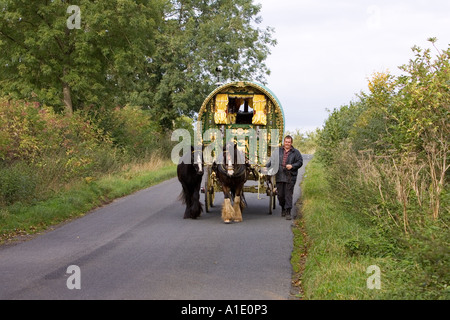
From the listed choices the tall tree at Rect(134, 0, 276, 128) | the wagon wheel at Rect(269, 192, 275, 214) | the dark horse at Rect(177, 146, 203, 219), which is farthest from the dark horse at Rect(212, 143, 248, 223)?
the tall tree at Rect(134, 0, 276, 128)

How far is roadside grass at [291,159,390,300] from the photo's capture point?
6766 mm

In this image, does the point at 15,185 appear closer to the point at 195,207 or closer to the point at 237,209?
the point at 195,207

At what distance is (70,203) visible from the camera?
15.1 m

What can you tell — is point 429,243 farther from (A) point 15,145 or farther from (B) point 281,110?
(A) point 15,145

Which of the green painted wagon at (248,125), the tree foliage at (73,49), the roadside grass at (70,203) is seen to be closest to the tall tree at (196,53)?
the tree foliage at (73,49)

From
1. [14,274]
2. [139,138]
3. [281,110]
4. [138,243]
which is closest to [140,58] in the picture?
[139,138]

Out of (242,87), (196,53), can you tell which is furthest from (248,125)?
(196,53)

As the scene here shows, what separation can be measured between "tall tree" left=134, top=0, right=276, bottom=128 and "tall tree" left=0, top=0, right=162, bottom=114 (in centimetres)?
1014

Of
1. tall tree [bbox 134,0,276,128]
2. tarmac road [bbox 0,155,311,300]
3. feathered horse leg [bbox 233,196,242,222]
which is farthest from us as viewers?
tall tree [bbox 134,0,276,128]

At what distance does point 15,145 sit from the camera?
1683 cm

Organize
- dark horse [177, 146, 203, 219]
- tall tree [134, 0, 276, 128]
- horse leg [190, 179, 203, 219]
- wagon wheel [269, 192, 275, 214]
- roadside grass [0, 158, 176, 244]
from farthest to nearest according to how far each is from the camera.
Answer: tall tree [134, 0, 276, 128] < wagon wheel [269, 192, 275, 214] < dark horse [177, 146, 203, 219] < horse leg [190, 179, 203, 219] < roadside grass [0, 158, 176, 244]

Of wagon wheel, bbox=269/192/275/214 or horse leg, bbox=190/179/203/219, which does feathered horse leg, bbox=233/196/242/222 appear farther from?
wagon wheel, bbox=269/192/275/214

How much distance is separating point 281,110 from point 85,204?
237 inches

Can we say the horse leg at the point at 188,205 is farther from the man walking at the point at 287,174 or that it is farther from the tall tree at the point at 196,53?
the tall tree at the point at 196,53
